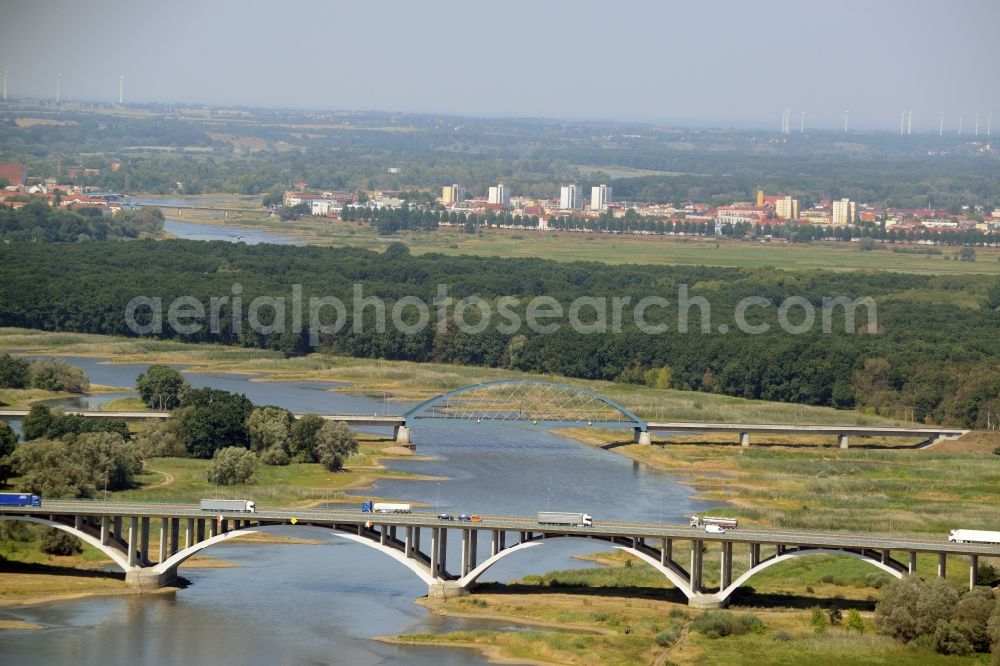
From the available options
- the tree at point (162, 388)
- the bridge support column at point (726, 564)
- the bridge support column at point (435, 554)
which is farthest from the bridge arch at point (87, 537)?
the tree at point (162, 388)

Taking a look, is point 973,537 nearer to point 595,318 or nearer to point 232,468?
point 232,468

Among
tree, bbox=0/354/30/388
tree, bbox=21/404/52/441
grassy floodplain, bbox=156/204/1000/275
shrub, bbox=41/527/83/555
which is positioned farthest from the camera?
grassy floodplain, bbox=156/204/1000/275

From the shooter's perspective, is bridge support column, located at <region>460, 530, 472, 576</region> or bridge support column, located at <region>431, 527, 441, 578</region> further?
bridge support column, located at <region>460, 530, 472, 576</region>

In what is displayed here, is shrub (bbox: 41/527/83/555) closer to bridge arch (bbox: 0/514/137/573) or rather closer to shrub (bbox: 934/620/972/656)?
bridge arch (bbox: 0/514/137/573)

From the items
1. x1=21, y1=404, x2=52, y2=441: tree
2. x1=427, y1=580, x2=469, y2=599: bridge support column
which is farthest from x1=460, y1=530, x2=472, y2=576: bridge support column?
x1=21, y1=404, x2=52, y2=441: tree

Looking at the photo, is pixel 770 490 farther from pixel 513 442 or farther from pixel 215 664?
pixel 215 664

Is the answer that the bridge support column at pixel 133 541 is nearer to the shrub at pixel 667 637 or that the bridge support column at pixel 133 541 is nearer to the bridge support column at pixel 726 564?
the shrub at pixel 667 637
